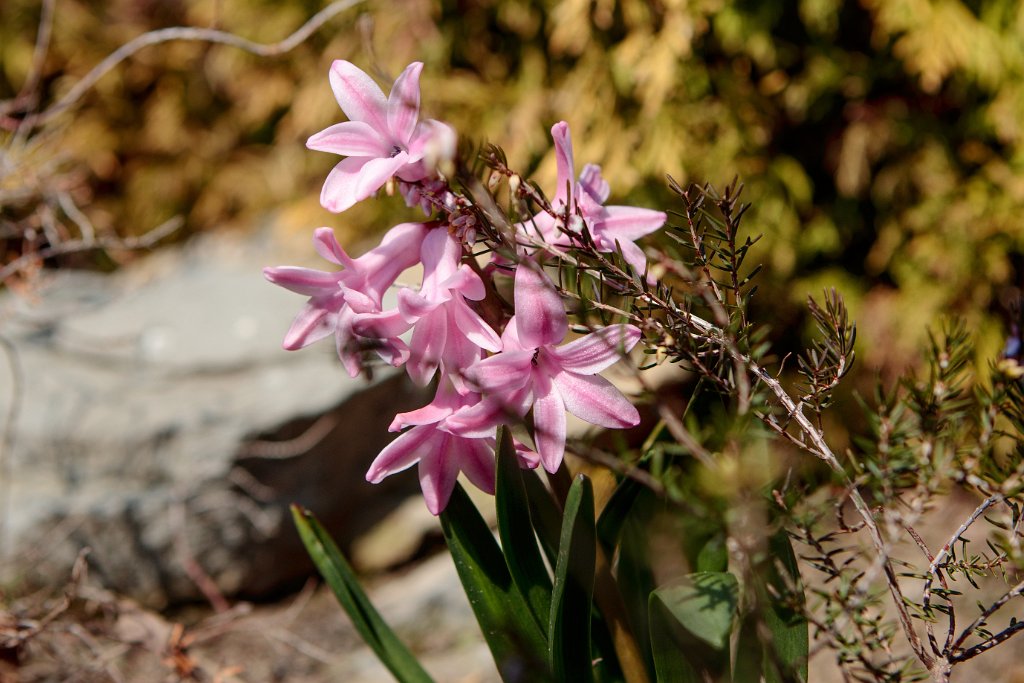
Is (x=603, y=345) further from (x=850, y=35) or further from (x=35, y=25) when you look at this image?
(x=35, y=25)

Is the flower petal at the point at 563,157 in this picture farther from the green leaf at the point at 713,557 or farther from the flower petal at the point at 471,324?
the green leaf at the point at 713,557

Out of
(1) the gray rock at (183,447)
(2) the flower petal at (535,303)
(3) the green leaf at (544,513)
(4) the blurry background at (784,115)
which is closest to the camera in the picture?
(2) the flower petal at (535,303)

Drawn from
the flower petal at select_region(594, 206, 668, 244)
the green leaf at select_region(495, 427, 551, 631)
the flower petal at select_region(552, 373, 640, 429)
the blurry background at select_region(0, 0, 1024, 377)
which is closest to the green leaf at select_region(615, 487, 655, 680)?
the green leaf at select_region(495, 427, 551, 631)

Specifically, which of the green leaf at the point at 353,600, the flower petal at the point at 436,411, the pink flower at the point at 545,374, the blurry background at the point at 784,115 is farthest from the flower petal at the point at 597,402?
the blurry background at the point at 784,115

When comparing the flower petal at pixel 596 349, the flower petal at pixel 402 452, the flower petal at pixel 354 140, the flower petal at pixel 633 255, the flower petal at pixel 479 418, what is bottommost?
the flower petal at pixel 402 452

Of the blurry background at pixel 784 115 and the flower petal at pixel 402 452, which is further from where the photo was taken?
the blurry background at pixel 784 115

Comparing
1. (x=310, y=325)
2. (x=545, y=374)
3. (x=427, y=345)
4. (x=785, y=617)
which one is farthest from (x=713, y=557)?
(x=310, y=325)

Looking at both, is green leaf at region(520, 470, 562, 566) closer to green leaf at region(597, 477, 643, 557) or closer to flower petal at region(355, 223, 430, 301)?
green leaf at region(597, 477, 643, 557)
